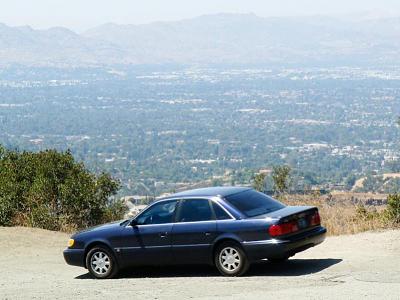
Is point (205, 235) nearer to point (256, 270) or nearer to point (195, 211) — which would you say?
point (195, 211)

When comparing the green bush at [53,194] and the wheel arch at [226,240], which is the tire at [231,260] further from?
the green bush at [53,194]

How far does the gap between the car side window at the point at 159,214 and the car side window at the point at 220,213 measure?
69 cm

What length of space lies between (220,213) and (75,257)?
99.8 inches

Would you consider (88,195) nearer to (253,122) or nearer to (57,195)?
(57,195)

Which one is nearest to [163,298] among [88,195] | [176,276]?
[176,276]

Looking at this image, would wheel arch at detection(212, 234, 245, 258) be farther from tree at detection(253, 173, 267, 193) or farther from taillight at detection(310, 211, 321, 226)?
tree at detection(253, 173, 267, 193)

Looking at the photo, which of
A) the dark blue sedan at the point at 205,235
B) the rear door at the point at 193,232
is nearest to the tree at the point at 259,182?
the dark blue sedan at the point at 205,235

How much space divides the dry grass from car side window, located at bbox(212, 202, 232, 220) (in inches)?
194

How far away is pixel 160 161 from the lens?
13488 centimetres

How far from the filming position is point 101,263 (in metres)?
14.0

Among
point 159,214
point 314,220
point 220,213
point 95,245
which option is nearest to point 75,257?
point 95,245

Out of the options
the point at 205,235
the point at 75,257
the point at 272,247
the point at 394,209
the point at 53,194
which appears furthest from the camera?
the point at 53,194

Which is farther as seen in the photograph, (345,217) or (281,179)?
(281,179)

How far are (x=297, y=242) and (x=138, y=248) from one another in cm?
239
